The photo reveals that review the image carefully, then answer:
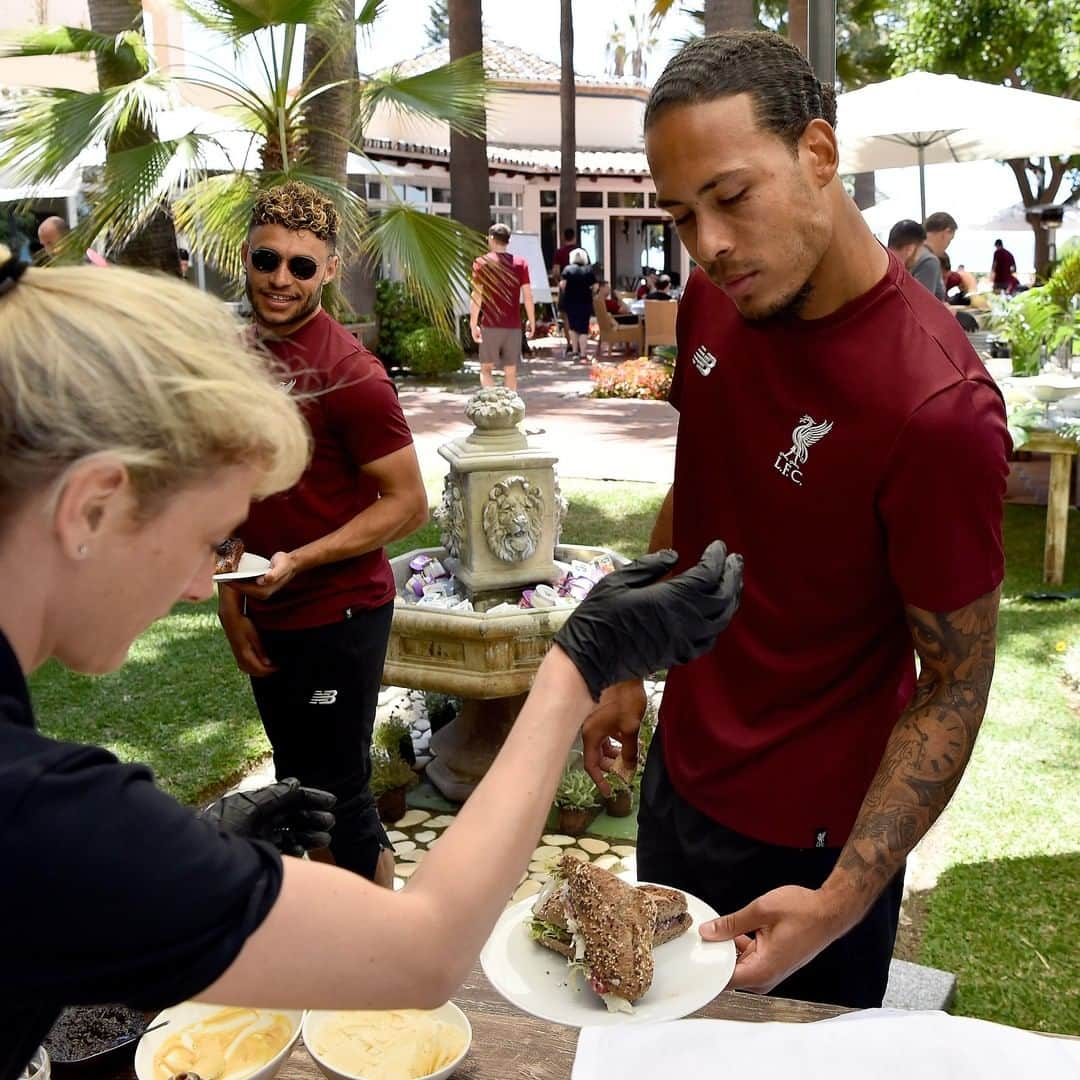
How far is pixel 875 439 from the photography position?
1.74 m

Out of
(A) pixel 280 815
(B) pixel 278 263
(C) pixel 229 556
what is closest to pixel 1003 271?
(B) pixel 278 263

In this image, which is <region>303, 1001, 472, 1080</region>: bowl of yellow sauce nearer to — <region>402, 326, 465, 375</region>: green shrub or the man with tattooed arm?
the man with tattooed arm

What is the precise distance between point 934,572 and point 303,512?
1846 millimetres

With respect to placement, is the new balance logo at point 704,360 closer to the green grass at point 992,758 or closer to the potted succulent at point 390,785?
the green grass at point 992,758

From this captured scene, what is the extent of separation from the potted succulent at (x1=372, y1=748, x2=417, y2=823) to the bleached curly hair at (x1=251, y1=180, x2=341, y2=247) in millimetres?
2142

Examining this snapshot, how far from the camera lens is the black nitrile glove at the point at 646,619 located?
128cm

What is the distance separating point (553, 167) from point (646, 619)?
27.3 meters

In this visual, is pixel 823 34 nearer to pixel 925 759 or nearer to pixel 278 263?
pixel 278 263

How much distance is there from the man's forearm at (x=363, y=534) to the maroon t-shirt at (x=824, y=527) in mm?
1191

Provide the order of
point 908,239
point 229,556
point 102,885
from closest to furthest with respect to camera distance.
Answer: point 102,885
point 229,556
point 908,239

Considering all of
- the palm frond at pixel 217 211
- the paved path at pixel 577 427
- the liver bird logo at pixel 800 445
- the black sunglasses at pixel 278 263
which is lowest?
the paved path at pixel 577 427

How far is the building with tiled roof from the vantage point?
79.3ft

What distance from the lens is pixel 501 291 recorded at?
40.6 ft

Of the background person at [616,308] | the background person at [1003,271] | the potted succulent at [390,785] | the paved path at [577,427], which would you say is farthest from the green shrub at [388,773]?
the background person at [1003,271]
